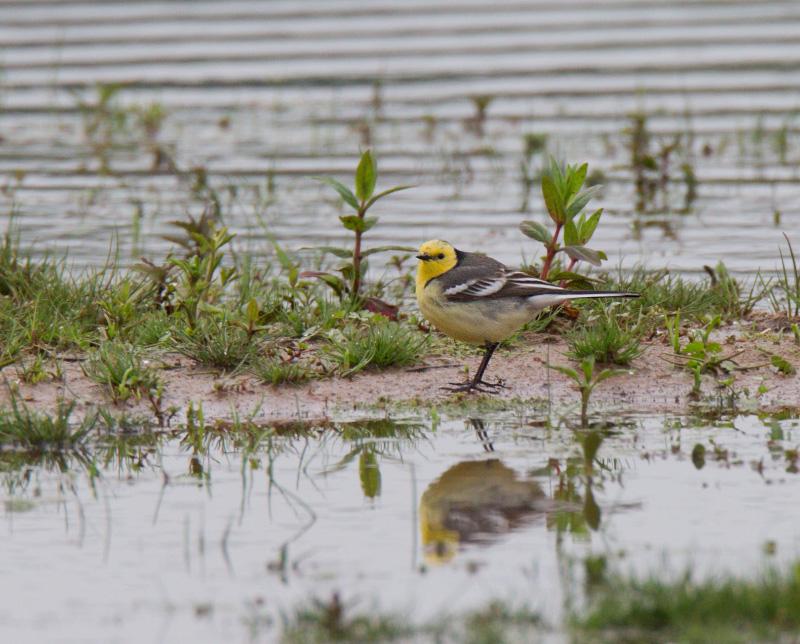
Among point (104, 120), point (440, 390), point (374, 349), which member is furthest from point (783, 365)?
A: point (104, 120)

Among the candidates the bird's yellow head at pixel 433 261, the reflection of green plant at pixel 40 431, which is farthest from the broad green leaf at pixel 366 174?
the reflection of green plant at pixel 40 431

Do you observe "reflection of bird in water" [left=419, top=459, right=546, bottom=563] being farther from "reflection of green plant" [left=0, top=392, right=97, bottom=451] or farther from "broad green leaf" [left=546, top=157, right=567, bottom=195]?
"broad green leaf" [left=546, top=157, right=567, bottom=195]

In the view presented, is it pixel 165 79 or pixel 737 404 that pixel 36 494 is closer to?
pixel 737 404

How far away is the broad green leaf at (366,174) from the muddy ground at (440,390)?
1.24 m

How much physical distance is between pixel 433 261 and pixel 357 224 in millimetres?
921

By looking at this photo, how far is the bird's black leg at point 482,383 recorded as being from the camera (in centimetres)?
789

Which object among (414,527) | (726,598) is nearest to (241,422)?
(414,527)

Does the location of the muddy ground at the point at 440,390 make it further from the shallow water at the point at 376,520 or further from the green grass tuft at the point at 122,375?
the shallow water at the point at 376,520

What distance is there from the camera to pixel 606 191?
1420 centimetres

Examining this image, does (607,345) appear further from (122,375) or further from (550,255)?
(122,375)

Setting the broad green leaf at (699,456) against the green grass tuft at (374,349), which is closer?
the broad green leaf at (699,456)

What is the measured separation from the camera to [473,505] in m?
6.16

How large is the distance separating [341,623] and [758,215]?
8.88 m

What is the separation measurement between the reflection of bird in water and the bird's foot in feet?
3.82
